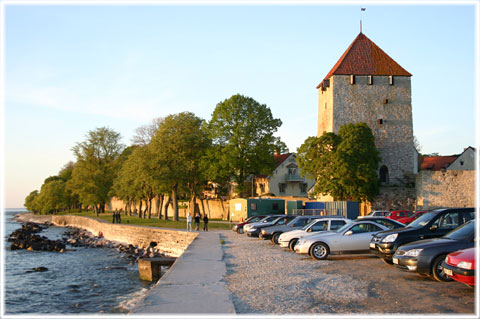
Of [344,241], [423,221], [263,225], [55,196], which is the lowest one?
[55,196]

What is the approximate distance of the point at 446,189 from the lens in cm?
4869

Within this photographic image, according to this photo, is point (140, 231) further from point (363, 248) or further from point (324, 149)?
point (363, 248)

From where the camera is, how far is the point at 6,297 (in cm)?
2220

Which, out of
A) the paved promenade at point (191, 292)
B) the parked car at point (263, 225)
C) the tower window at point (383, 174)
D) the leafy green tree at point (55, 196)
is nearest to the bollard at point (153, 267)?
the parked car at point (263, 225)

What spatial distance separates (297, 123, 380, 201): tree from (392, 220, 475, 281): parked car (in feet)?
115

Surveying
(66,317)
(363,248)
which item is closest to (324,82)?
(363,248)

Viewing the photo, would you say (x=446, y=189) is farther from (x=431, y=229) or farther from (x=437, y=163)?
(x=431, y=229)

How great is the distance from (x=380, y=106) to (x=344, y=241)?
136ft

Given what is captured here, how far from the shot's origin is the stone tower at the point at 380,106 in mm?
54031

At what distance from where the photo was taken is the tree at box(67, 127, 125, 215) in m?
76.2

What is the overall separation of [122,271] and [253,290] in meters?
20.1

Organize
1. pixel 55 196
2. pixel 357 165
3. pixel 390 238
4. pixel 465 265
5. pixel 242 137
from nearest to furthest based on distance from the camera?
pixel 465 265
pixel 390 238
pixel 357 165
pixel 242 137
pixel 55 196

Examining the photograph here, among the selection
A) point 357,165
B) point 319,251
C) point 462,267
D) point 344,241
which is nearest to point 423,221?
point 344,241

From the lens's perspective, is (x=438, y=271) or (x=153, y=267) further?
(x=153, y=267)
